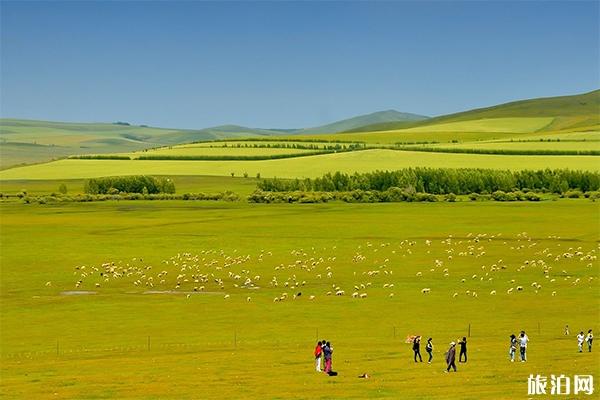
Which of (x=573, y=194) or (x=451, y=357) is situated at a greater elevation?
(x=573, y=194)

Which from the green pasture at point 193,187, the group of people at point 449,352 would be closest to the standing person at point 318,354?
the group of people at point 449,352

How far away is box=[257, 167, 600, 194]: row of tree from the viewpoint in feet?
545

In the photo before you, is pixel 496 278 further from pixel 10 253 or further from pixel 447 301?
pixel 10 253

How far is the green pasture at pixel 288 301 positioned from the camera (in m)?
43.5

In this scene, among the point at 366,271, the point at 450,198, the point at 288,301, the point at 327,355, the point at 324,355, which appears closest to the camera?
the point at 327,355

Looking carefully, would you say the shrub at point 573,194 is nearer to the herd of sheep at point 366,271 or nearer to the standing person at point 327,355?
the herd of sheep at point 366,271

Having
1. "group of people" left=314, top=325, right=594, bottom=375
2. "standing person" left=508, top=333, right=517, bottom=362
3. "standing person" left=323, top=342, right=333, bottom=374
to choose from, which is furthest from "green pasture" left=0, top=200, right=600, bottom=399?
"standing person" left=508, top=333, right=517, bottom=362

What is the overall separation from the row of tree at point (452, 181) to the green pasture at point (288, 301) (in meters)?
29.8

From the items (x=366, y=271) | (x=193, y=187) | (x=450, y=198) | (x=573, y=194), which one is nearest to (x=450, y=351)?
(x=366, y=271)

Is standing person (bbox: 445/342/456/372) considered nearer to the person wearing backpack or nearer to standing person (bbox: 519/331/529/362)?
standing person (bbox: 519/331/529/362)

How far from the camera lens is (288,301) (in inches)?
2803

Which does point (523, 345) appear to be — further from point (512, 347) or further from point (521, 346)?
point (512, 347)

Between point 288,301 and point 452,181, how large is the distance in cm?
10035

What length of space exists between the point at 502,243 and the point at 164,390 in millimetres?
64885
